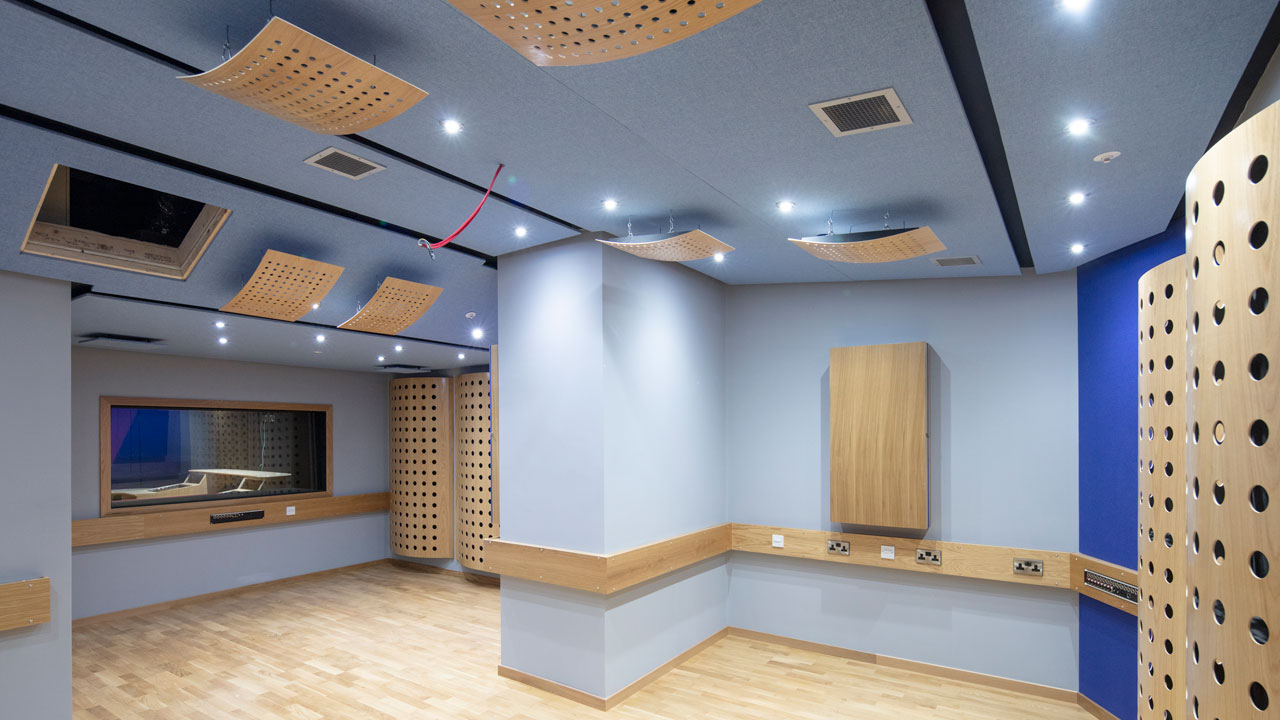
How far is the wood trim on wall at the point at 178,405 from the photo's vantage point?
263 inches

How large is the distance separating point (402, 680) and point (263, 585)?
12.8 feet

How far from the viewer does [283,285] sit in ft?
13.2

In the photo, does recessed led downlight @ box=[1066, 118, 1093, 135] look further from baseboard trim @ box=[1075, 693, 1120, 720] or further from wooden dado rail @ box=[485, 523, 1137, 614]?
baseboard trim @ box=[1075, 693, 1120, 720]

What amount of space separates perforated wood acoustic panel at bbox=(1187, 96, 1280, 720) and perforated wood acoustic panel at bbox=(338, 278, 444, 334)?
13.6ft

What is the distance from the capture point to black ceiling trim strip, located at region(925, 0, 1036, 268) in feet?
7.12

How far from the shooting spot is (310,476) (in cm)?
859

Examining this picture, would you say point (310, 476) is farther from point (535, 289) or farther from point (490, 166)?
point (490, 166)

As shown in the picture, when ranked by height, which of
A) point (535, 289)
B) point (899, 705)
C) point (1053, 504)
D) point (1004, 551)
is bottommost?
point (899, 705)

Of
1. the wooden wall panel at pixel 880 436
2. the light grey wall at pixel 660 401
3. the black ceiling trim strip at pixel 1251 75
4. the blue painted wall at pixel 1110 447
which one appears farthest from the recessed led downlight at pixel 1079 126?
the light grey wall at pixel 660 401

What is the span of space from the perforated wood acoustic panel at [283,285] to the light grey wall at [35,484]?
950 mm

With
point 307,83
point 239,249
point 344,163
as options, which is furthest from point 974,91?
point 239,249

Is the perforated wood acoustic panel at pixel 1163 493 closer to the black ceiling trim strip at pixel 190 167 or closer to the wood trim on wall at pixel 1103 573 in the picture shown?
the wood trim on wall at pixel 1103 573

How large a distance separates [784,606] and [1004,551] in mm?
1719

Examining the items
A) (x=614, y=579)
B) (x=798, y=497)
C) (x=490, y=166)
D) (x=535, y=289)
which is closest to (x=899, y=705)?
(x=798, y=497)
